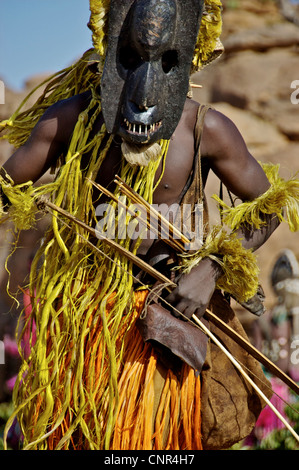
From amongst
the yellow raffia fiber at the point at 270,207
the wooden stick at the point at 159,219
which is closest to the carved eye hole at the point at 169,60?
the wooden stick at the point at 159,219

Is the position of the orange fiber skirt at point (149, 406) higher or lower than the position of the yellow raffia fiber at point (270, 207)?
lower

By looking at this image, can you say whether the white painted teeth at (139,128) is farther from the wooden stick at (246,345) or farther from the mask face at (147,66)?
the wooden stick at (246,345)

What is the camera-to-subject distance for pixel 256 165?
235cm

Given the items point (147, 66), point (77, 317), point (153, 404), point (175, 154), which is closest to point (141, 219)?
point (175, 154)

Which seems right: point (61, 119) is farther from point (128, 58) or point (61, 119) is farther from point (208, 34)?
point (208, 34)

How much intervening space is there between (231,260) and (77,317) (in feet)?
1.88

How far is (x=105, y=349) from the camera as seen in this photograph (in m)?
2.15

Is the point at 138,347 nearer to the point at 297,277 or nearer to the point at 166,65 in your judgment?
the point at 166,65

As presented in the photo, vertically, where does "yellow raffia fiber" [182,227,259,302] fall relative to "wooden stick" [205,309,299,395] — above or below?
above

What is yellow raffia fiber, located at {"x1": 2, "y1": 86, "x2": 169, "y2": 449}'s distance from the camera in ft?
6.84

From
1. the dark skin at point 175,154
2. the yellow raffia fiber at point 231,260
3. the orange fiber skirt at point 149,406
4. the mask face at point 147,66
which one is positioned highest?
the mask face at point 147,66

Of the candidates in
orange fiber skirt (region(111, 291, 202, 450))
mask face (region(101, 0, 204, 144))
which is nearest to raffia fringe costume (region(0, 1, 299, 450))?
orange fiber skirt (region(111, 291, 202, 450))

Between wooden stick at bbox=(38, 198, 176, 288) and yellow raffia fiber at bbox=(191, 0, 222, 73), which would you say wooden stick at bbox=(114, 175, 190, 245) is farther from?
yellow raffia fiber at bbox=(191, 0, 222, 73)

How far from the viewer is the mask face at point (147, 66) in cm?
203
